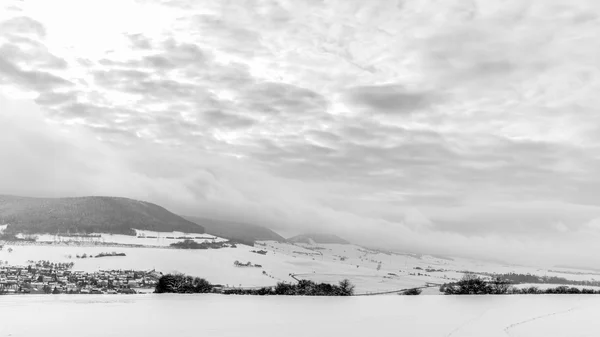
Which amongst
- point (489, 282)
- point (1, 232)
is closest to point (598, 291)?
point (489, 282)

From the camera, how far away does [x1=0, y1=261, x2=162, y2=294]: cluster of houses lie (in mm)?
61778

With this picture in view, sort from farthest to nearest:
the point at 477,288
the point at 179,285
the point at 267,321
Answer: the point at 477,288
the point at 179,285
the point at 267,321

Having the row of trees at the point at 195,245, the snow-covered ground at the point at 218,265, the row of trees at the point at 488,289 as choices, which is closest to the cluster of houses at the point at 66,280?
the snow-covered ground at the point at 218,265

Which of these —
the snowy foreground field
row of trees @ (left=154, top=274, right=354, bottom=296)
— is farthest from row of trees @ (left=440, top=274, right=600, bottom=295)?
the snowy foreground field

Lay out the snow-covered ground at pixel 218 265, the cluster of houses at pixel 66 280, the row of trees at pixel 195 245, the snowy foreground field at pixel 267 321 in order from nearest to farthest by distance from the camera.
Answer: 1. the snowy foreground field at pixel 267 321
2. the cluster of houses at pixel 66 280
3. the snow-covered ground at pixel 218 265
4. the row of trees at pixel 195 245

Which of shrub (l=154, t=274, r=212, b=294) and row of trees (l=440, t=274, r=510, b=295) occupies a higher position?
row of trees (l=440, t=274, r=510, b=295)

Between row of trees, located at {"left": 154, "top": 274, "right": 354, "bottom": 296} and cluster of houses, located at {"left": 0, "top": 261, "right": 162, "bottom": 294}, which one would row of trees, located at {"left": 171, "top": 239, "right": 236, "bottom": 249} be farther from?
row of trees, located at {"left": 154, "top": 274, "right": 354, "bottom": 296}

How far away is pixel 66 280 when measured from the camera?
75.8 metres

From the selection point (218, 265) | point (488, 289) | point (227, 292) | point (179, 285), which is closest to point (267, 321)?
point (179, 285)

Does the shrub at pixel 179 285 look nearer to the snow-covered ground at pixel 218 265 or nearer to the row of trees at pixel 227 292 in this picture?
the row of trees at pixel 227 292

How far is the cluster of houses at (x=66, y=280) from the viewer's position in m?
61.8

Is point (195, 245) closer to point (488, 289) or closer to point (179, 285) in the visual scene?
point (179, 285)

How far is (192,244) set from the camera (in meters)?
180

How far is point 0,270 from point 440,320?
82436 mm
